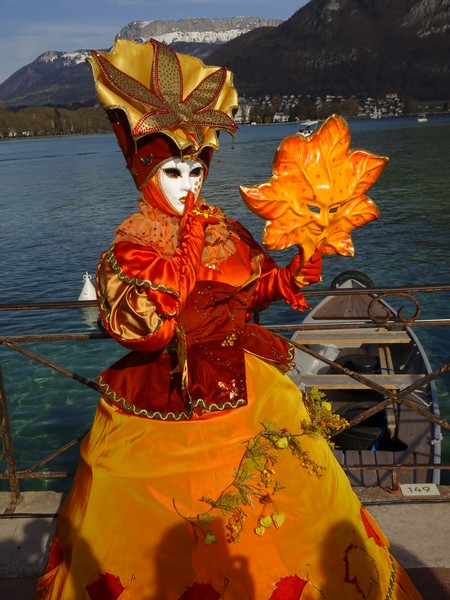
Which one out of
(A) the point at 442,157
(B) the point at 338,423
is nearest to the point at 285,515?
(B) the point at 338,423

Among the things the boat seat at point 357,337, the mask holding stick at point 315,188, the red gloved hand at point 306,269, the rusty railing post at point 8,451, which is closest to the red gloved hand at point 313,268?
the red gloved hand at point 306,269

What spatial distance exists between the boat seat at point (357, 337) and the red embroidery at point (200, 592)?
211 inches

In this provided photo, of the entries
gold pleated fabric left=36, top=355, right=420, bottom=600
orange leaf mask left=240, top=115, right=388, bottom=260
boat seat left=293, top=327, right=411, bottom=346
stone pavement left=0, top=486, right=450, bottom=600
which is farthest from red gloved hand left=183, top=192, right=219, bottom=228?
boat seat left=293, top=327, right=411, bottom=346

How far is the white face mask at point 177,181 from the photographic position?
7.57 feet

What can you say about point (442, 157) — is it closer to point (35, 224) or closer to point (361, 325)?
point (35, 224)

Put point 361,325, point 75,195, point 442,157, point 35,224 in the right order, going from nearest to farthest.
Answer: point 361,325 → point 35,224 → point 75,195 → point 442,157

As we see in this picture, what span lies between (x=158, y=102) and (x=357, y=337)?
5.72m

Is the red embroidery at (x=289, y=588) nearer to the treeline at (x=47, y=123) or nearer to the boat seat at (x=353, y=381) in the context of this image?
the boat seat at (x=353, y=381)

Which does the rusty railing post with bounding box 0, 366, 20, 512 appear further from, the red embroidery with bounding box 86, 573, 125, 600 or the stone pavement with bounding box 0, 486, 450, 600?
the red embroidery with bounding box 86, 573, 125, 600

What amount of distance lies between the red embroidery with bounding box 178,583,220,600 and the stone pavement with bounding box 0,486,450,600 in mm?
1344

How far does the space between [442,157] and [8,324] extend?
4517 cm

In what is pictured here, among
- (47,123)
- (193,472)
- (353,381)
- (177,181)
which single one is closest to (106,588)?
(193,472)

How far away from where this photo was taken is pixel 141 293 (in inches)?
79.1

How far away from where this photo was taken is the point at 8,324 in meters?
15.1
